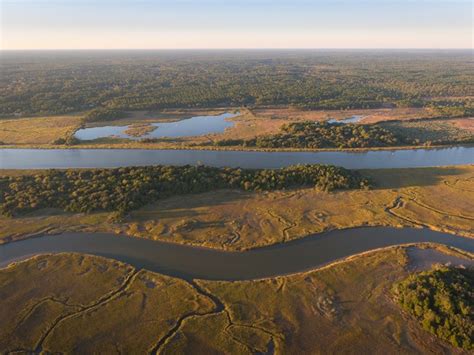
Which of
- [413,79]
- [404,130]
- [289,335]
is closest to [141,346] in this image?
[289,335]

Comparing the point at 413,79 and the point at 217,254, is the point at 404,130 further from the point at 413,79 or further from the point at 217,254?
the point at 413,79

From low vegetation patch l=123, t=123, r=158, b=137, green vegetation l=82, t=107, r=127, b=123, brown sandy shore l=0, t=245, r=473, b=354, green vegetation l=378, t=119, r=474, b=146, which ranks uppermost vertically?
green vegetation l=82, t=107, r=127, b=123

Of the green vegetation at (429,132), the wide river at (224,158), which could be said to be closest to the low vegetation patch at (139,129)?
the wide river at (224,158)

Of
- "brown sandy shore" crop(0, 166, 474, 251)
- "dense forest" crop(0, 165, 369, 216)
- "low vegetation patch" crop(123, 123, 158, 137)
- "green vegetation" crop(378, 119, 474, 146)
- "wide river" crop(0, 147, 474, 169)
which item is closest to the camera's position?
"brown sandy shore" crop(0, 166, 474, 251)

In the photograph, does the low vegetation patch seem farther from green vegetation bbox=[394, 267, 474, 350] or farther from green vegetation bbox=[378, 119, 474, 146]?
green vegetation bbox=[394, 267, 474, 350]

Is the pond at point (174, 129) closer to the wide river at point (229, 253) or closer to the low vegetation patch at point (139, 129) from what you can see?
the low vegetation patch at point (139, 129)

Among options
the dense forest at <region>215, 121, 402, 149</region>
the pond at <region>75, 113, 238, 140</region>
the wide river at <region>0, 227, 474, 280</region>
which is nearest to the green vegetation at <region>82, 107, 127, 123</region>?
the pond at <region>75, 113, 238, 140</region>
